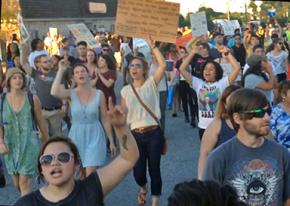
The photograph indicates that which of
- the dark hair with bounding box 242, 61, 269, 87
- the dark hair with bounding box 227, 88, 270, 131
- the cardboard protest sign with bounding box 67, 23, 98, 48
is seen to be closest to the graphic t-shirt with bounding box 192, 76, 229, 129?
the dark hair with bounding box 242, 61, 269, 87

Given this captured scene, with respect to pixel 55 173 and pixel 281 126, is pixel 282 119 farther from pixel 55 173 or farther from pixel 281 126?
pixel 55 173

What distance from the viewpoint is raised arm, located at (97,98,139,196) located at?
3.30 m

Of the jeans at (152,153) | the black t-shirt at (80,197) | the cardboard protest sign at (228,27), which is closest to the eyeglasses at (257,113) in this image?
the black t-shirt at (80,197)

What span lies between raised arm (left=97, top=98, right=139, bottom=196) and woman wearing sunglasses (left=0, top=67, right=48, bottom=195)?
286 cm

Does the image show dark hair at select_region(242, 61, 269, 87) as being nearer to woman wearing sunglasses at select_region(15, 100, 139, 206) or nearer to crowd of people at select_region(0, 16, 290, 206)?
crowd of people at select_region(0, 16, 290, 206)

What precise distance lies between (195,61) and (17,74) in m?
4.92

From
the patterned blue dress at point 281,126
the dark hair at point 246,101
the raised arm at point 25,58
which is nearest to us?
the dark hair at point 246,101

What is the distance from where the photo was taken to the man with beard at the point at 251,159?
3.52m

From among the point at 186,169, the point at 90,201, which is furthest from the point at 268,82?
the point at 90,201

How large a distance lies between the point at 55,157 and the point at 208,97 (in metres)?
3.88

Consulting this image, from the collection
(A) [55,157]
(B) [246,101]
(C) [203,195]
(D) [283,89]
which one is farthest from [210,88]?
(C) [203,195]

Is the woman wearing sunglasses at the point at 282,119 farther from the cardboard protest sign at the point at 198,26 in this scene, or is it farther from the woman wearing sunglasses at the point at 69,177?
the cardboard protest sign at the point at 198,26

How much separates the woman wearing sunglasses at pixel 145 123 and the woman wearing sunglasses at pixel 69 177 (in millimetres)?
2756

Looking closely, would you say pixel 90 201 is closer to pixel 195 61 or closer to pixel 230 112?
pixel 230 112
